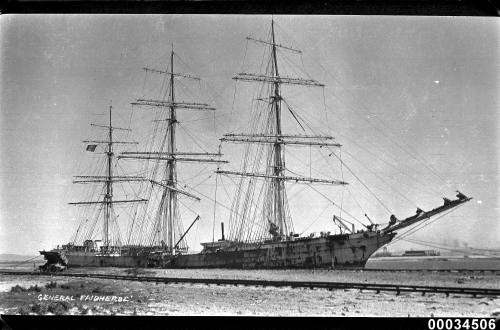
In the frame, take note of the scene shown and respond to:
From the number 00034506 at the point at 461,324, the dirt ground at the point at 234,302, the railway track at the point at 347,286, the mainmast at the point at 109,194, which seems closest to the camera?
the number 00034506 at the point at 461,324

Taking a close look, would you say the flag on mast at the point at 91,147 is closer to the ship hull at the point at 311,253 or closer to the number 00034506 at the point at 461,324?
the ship hull at the point at 311,253

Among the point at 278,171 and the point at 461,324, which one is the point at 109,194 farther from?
the point at 461,324

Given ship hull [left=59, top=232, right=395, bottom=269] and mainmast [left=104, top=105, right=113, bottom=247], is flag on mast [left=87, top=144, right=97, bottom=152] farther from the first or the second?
ship hull [left=59, top=232, right=395, bottom=269]

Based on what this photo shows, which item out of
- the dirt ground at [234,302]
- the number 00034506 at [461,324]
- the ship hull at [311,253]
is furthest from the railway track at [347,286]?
the ship hull at [311,253]

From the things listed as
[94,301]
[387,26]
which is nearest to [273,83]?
[387,26]

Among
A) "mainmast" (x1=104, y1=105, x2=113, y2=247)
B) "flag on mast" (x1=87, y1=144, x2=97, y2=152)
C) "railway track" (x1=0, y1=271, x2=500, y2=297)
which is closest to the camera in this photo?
"railway track" (x1=0, y1=271, x2=500, y2=297)

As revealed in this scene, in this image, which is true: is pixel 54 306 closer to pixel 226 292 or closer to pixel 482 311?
pixel 226 292

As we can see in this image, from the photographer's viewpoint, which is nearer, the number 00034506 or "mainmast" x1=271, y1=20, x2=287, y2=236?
the number 00034506

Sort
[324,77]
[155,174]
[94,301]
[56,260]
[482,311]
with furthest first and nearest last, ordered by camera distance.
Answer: [155,174] → [56,260] → [324,77] → [94,301] → [482,311]

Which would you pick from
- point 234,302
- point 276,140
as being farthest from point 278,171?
point 234,302

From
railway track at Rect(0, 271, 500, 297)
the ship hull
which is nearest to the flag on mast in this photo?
railway track at Rect(0, 271, 500, 297)

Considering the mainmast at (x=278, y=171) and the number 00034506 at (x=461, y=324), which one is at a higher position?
the mainmast at (x=278, y=171)
